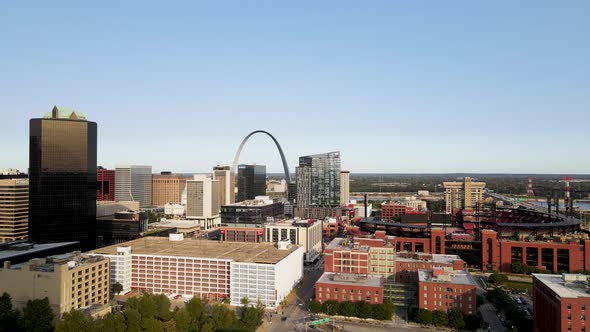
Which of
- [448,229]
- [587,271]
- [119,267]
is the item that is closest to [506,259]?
[587,271]

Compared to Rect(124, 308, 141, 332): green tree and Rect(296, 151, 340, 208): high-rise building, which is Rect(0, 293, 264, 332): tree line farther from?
Rect(296, 151, 340, 208): high-rise building

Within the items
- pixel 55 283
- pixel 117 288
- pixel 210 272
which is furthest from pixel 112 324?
pixel 117 288

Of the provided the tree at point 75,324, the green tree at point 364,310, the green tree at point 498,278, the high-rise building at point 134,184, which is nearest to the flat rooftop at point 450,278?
the green tree at point 364,310

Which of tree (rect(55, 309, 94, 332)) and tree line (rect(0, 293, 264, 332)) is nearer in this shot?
tree (rect(55, 309, 94, 332))

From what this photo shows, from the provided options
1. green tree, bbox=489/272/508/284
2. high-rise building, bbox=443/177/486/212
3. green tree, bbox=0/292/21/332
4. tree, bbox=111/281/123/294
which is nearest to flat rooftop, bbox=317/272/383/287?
green tree, bbox=489/272/508/284

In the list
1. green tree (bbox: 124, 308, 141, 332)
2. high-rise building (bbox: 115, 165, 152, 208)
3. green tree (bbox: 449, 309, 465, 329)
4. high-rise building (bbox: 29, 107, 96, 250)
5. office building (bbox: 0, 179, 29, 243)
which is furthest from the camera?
high-rise building (bbox: 115, 165, 152, 208)

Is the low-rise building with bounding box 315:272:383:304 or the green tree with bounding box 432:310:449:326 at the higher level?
the low-rise building with bounding box 315:272:383:304

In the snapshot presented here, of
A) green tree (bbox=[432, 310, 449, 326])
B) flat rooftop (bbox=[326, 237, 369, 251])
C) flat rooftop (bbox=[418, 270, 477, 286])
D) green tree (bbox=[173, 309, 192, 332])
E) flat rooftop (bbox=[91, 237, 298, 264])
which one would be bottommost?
green tree (bbox=[432, 310, 449, 326])

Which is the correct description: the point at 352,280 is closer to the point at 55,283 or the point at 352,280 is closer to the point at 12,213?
the point at 55,283

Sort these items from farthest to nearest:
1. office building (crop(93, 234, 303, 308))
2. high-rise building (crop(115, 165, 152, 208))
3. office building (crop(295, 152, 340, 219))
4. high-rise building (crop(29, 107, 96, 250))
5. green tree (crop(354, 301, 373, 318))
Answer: high-rise building (crop(115, 165, 152, 208)) < office building (crop(295, 152, 340, 219)) < high-rise building (crop(29, 107, 96, 250)) < office building (crop(93, 234, 303, 308)) < green tree (crop(354, 301, 373, 318))
